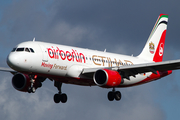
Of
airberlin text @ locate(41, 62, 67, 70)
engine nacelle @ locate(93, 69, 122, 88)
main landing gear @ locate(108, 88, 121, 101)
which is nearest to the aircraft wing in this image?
engine nacelle @ locate(93, 69, 122, 88)

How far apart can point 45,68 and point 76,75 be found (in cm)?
379

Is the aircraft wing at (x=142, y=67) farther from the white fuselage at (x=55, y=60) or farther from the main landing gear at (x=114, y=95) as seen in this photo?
the main landing gear at (x=114, y=95)

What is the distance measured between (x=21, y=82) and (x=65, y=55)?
7.73 metres

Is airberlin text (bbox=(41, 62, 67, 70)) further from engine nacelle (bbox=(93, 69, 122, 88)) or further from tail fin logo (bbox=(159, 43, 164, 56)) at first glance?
tail fin logo (bbox=(159, 43, 164, 56))

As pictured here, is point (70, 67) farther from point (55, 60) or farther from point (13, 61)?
point (13, 61)

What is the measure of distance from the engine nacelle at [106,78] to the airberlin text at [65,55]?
95.7 inches

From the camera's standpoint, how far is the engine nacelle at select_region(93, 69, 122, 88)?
37750mm

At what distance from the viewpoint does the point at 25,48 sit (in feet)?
117

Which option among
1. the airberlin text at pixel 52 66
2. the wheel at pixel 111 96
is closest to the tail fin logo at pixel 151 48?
the wheel at pixel 111 96

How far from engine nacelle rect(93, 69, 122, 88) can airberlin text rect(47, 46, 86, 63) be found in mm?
2431

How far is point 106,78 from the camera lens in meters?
37.7

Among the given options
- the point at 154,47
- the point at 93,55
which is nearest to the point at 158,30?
the point at 154,47

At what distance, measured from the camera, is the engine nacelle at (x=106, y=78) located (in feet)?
124

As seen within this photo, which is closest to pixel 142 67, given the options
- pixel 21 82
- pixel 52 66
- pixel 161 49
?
pixel 52 66
